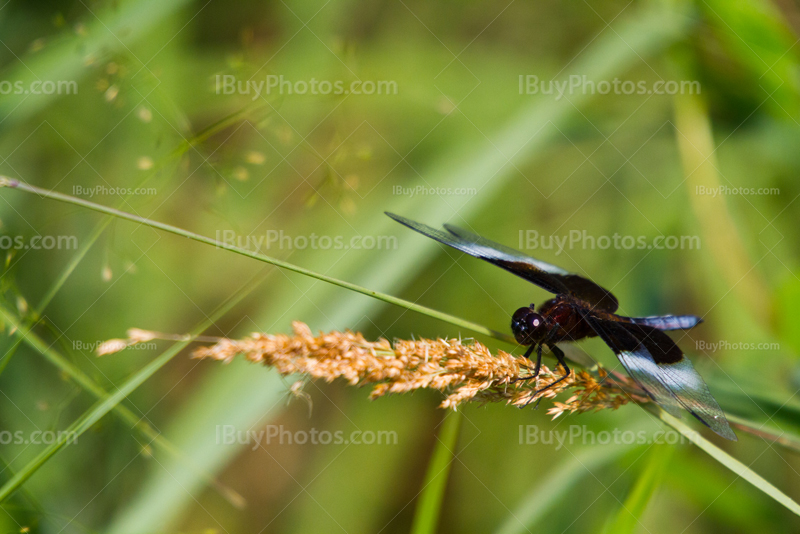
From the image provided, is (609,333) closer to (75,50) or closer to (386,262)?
(386,262)

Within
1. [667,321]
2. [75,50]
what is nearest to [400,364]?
[667,321]

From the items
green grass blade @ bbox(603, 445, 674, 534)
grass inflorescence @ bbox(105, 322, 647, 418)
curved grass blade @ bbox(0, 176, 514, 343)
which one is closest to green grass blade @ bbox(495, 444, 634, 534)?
green grass blade @ bbox(603, 445, 674, 534)

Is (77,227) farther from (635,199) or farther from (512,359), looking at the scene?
(635,199)

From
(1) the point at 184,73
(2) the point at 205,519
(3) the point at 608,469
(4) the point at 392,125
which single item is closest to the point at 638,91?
(4) the point at 392,125

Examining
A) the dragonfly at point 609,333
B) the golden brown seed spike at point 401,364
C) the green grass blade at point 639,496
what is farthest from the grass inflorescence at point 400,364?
the green grass blade at point 639,496

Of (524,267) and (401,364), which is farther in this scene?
(524,267)

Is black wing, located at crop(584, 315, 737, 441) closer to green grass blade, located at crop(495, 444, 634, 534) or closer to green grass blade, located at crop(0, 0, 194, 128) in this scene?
green grass blade, located at crop(495, 444, 634, 534)

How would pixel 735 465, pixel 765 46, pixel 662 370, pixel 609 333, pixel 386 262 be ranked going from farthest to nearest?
pixel 765 46 < pixel 386 262 < pixel 609 333 < pixel 662 370 < pixel 735 465
